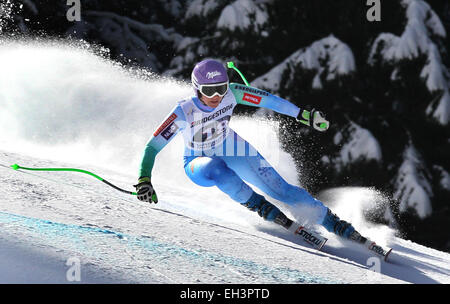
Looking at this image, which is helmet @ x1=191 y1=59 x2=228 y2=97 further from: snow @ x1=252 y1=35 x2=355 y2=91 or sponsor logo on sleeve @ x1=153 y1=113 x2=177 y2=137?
snow @ x1=252 y1=35 x2=355 y2=91

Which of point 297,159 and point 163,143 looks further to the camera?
point 297,159

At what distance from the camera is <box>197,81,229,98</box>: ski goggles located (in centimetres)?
355

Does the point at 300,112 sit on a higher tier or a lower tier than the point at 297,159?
lower

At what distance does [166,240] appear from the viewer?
2791 mm

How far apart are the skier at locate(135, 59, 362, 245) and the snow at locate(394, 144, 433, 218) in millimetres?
5854

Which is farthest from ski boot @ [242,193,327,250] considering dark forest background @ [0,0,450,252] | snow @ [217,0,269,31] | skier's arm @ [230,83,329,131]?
snow @ [217,0,269,31]

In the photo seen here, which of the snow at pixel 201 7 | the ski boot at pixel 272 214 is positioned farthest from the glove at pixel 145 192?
the snow at pixel 201 7

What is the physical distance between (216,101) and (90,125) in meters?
3.43

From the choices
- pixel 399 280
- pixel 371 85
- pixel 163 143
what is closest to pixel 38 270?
pixel 163 143

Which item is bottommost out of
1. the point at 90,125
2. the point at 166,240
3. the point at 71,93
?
the point at 166,240

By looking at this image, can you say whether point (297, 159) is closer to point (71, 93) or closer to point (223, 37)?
point (223, 37)

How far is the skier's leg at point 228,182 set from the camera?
11.4 feet

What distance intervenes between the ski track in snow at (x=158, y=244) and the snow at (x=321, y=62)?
5.77 metres

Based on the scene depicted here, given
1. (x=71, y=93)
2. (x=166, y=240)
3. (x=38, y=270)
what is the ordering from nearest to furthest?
(x=38, y=270) < (x=166, y=240) < (x=71, y=93)
